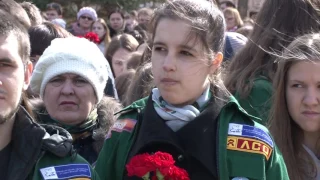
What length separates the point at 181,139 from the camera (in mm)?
2627

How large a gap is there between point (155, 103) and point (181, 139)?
240 mm

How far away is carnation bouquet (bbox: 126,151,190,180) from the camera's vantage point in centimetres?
237

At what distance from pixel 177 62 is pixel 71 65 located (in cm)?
92

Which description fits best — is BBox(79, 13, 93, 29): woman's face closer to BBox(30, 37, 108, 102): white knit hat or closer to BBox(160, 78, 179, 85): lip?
BBox(30, 37, 108, 102): white knit hat

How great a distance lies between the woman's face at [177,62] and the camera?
2.61 metres

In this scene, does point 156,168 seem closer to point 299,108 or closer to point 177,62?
point 177,62

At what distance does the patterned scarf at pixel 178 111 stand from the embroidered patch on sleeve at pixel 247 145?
20cm

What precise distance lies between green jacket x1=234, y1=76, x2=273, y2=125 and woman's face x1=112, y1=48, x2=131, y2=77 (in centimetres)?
332

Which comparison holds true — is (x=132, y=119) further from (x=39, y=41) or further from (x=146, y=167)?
(x=39, y=41)

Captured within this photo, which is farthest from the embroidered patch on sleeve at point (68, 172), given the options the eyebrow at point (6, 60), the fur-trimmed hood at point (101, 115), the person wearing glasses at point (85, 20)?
the person wearing glasses at point (85, 20)

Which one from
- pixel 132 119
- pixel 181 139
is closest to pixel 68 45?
pixel 132 119

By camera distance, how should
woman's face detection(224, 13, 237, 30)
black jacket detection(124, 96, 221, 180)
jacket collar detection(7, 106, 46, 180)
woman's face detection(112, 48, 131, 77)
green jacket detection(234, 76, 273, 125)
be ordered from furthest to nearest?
woman's face detection(224, 13, 237, 30) → woman's face detection(112, 48, 131, 77) → green jacket detection(234, 76, 273, 125) → black jacket detection(124, 96, 221, 180) → jacket collar detection(7, 106, 46, 180)

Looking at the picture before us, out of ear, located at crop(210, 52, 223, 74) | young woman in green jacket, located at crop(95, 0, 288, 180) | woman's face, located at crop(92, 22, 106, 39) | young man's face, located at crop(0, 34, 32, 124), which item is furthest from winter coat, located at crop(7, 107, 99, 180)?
woman's face, located at crop(92, 22, 106, 39)

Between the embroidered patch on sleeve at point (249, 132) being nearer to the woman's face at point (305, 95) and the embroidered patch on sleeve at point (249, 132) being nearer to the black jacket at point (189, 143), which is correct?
the black jacket at point (189, 143)
